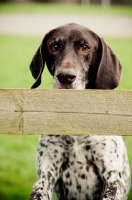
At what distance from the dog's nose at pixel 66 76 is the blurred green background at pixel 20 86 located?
0.51 m

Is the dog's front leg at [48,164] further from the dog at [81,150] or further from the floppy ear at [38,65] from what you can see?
the floppy ear at [38,65]

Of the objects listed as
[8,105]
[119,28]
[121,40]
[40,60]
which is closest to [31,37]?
[121,40]

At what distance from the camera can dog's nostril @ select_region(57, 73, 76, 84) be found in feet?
11.5

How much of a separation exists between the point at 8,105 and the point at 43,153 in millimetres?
1087

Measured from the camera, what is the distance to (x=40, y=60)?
4152mm

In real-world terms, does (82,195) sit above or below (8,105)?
below

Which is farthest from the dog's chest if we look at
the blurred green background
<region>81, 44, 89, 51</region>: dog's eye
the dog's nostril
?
<region>81, 44, 89, 51</region>: dog's eye

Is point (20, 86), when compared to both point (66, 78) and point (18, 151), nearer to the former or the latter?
point (18, 151)

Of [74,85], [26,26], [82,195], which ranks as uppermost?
[74,85]

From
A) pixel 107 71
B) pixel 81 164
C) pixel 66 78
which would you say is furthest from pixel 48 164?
pixel 107 71

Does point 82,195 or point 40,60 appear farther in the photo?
point 40,60

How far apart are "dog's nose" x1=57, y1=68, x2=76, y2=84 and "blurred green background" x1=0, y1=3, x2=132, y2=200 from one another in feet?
1.68

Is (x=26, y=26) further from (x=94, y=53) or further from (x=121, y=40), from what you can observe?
(x=94, y=53)

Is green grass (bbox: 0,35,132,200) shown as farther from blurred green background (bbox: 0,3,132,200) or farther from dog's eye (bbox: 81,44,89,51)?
dog's eye (bbox: 81,44,89,51)
